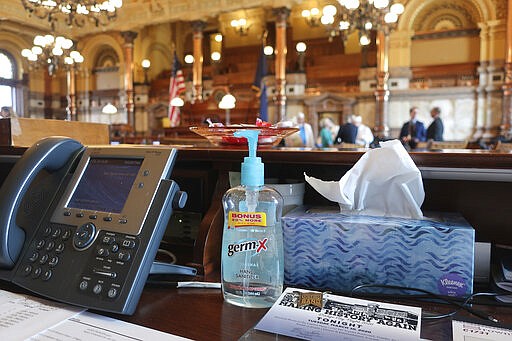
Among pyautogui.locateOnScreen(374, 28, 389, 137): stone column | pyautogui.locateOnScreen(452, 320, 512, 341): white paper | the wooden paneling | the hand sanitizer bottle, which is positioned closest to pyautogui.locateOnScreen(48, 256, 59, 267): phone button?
the hand sanitizer bottle

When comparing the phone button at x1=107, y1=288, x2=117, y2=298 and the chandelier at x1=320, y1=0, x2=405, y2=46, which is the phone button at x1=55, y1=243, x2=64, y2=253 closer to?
the phone button at x1=107, y1=288, x2=117, y2=298

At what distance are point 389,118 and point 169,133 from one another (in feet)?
18.4

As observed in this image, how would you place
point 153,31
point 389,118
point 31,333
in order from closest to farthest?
1. point 31,333
2. point 389,118
3. point 153,31

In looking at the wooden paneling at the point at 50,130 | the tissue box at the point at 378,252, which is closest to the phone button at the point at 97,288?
the tissue box at the point at 378,252

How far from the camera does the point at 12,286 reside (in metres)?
0.77

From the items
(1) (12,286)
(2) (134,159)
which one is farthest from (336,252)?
(1) (12,286)

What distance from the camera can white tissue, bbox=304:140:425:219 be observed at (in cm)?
82

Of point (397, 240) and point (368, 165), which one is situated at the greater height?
point (368, 165)

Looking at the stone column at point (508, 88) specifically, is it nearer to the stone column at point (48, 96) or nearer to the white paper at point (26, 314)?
the white paper at point (26, 314)

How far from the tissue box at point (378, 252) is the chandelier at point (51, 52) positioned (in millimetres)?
9812

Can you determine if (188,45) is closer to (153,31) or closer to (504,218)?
(153,31)

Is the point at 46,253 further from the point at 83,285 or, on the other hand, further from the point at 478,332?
the point at 478,332

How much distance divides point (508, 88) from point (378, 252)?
10.2 meters

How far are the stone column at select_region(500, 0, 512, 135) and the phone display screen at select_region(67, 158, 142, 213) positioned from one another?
33.9ft
